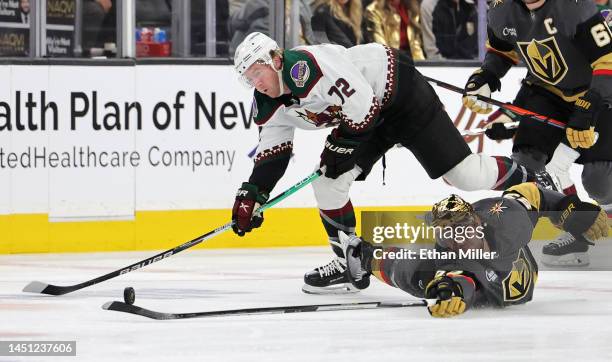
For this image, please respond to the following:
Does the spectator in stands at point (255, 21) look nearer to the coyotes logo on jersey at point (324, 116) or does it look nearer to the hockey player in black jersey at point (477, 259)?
the coyotes logo on jersey at point (324, 116)

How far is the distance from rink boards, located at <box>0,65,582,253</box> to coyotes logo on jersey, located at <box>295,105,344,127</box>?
2.33 meters

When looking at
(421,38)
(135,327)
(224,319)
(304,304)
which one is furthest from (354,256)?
(421,38)

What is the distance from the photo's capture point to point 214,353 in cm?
340

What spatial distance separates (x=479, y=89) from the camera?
17.4 ft

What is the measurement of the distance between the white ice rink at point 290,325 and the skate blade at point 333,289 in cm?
4

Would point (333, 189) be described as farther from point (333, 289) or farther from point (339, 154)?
point (333, 289)

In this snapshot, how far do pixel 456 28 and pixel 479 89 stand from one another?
2.33m

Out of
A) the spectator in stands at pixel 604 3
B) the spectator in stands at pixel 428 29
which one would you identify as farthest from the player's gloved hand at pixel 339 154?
the spectator in stands at pixel 604 3

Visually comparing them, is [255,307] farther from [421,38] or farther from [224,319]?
[421,38]

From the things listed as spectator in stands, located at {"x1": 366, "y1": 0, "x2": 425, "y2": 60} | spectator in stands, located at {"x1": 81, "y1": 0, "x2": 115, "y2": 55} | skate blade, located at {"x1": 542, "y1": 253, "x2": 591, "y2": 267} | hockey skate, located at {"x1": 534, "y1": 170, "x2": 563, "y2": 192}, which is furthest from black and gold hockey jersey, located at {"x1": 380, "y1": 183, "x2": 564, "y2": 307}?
spectator in stands, located at {"x1": 366, "y1": 0, "x2": 425, "y2": 60}

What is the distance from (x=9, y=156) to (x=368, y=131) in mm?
2626

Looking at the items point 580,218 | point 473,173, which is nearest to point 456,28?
point 473,173

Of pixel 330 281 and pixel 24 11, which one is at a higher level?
pixel 24 11

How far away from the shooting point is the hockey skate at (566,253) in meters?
5.23
